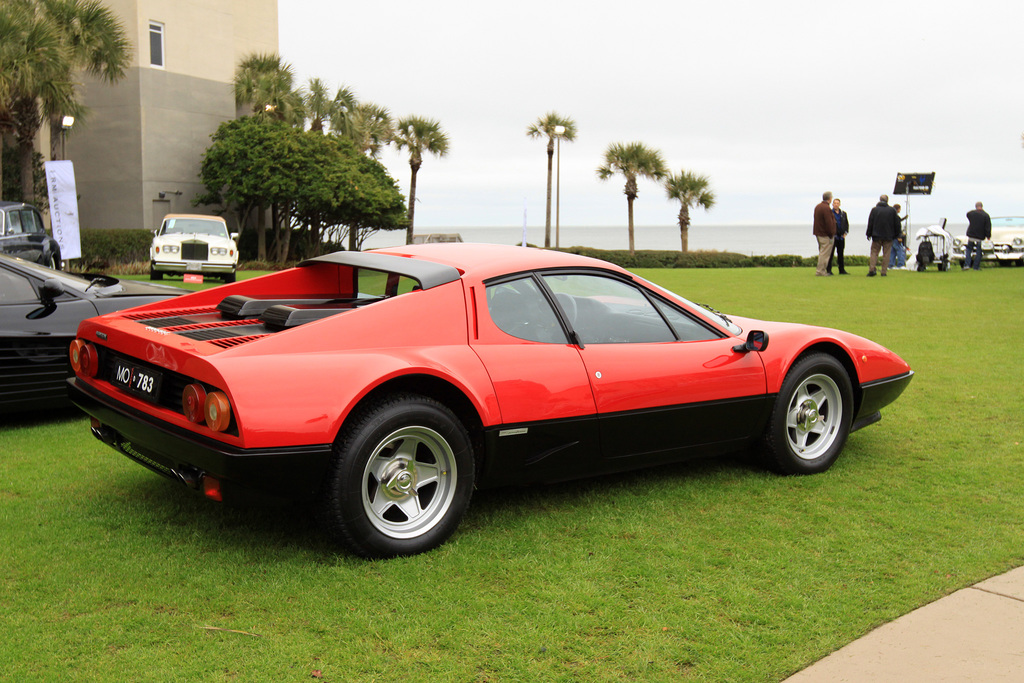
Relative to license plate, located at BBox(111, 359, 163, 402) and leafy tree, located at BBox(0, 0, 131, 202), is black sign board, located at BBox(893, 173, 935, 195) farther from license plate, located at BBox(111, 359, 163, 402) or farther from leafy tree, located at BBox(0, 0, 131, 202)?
license plate, located at BBox(111, 359, 163, 402)

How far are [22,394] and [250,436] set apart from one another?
3.46m

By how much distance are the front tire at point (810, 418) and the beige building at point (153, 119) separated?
107 feet

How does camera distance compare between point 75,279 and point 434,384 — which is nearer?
point 434,384

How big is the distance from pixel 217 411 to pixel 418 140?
45724mm

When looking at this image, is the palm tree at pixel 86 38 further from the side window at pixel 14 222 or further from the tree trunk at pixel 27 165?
the side window at pixel 14 222

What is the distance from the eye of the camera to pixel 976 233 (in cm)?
2466

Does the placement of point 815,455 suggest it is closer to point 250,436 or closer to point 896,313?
point 250,436

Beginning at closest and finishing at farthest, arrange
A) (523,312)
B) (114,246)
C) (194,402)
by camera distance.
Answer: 1. (194,402)
2. (523,312)
3. (114,246)

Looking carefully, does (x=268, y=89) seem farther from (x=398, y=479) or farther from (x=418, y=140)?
(x=398, y=479)

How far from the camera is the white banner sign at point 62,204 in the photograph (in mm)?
18391

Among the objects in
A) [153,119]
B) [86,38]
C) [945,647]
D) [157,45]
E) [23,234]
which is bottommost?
[945,647]

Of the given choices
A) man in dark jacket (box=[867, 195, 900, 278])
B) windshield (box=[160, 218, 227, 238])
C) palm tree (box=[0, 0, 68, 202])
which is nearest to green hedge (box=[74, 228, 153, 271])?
palm tree (box=[0, 0, 68, 202])

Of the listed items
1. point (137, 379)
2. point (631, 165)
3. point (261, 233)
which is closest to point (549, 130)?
point (631, 165)

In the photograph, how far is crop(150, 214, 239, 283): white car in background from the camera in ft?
68.9
